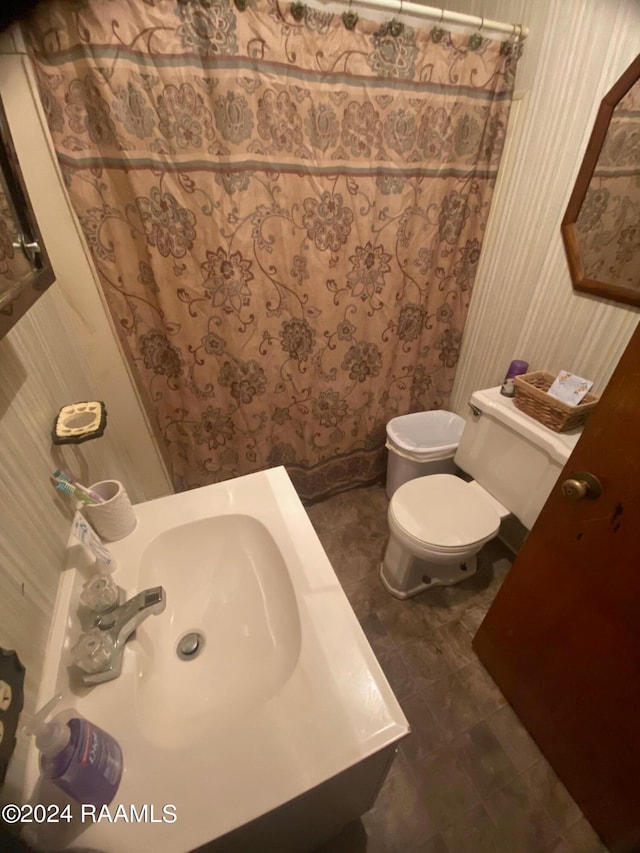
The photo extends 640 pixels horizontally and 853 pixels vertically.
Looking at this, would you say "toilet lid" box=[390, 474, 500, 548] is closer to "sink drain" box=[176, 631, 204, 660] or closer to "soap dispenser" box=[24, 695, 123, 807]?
"sink drain" box=[176, 631, 204, 660]

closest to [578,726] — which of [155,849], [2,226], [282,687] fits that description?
[282,687]

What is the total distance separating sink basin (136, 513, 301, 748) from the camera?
663mm

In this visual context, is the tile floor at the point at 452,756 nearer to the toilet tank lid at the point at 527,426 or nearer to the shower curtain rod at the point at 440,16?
the toilet tank lid at the point at 527,426

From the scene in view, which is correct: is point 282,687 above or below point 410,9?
below

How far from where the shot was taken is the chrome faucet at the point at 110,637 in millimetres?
605

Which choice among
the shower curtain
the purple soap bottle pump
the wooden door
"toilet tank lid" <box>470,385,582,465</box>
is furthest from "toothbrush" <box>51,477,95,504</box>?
the purple soap bottle pump

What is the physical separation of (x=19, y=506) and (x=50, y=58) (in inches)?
41.6

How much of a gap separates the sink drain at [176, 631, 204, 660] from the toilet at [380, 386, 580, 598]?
73cm

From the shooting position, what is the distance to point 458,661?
1258 mm

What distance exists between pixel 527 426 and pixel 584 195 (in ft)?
2.53

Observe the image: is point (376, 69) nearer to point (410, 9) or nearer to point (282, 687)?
point (410, 9)

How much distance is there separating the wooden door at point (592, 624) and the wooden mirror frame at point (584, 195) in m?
0.66

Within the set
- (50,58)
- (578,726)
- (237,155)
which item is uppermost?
(50,58)

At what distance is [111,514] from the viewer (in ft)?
2.68
